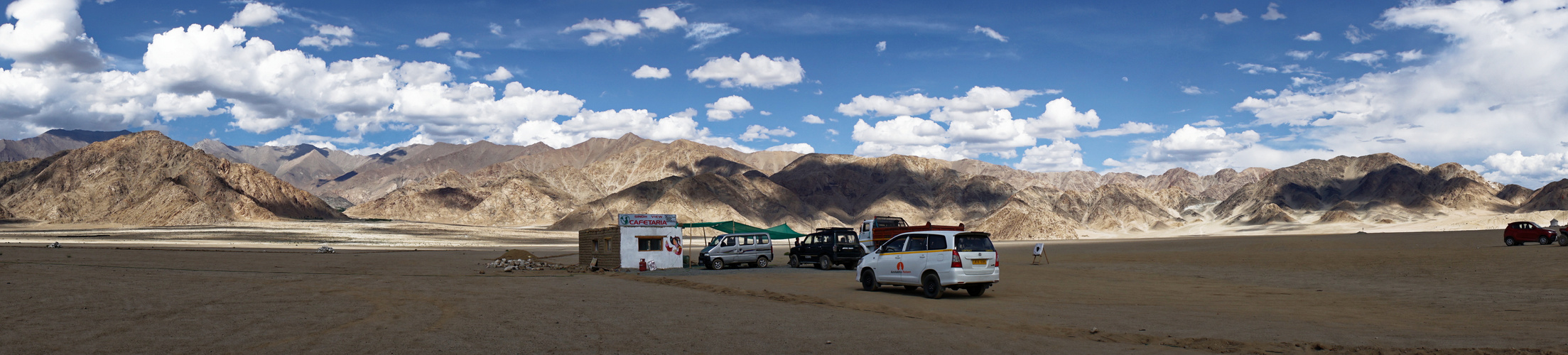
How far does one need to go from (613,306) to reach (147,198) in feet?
456

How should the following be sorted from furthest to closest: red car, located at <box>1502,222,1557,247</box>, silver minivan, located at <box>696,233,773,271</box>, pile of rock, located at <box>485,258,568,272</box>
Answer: red car, located at <box>1502,222,1557,247</box>, silver minivan, located at <box>696,233,773,271</box>, pile of rock, located at <box>485,258,568,272</box>

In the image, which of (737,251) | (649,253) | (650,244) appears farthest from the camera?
(737,251)

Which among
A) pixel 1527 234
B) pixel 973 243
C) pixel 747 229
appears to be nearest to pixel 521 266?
pixel 747 229

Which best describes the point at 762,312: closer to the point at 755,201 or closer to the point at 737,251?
the point at 737,251

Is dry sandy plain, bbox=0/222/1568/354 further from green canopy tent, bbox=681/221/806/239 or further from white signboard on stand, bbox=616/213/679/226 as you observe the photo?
green canopy tent, bbox=681/221/806/239

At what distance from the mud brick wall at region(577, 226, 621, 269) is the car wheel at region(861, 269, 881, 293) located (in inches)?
507

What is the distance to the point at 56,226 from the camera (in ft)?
343

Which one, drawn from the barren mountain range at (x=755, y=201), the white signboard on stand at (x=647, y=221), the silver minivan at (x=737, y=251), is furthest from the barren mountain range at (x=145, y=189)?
the silver minivan at (x=737, y=251)

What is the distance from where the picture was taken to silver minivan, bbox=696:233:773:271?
31.5 m

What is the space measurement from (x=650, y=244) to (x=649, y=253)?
0.36 meters

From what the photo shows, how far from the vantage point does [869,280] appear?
19.0m

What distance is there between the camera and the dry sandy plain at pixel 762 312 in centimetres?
962

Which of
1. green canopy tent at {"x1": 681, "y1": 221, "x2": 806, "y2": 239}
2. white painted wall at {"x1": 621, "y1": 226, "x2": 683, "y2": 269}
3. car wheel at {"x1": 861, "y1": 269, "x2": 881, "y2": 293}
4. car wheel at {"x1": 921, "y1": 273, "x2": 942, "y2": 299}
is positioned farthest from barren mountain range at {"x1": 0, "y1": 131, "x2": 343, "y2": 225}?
car wheel at {"x1": 921, "y1": 273, "x2": 942, "y2": 299}

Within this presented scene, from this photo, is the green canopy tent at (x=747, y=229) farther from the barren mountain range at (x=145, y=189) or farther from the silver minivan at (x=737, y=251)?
the barren mountain range at (x=145, y=189)
